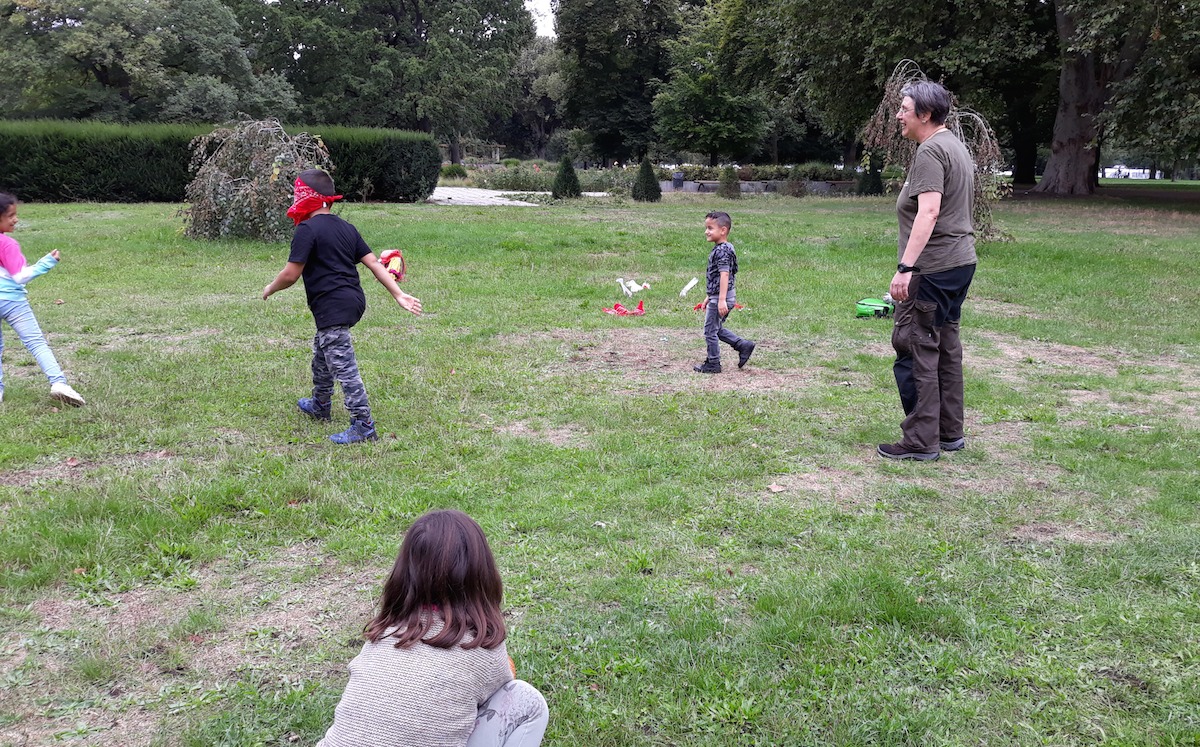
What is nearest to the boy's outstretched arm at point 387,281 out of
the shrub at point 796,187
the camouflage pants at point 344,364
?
the camouflage pants at point 344,364

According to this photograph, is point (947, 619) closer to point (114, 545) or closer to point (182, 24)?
point (114, 545)

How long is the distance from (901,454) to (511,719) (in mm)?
3494

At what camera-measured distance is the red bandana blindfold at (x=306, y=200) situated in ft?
16.7

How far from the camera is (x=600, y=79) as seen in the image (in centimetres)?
4775

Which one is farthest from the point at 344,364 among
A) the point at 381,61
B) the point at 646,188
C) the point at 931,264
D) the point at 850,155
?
the point at 381,61

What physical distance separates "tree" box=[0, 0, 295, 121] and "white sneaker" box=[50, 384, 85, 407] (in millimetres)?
31705

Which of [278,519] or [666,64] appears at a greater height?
[666,64]

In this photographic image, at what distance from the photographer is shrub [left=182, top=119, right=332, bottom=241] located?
46.2 ft

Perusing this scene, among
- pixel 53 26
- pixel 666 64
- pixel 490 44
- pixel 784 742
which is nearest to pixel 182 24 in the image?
pixel 53 26

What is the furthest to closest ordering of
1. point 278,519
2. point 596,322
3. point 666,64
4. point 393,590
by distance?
point 666,64
point 596,322
point 278,519
point 393,590

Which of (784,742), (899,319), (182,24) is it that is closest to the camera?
(784,742)

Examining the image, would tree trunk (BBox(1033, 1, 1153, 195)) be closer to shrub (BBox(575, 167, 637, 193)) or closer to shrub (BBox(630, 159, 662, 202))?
shrub (BBox(630, 159, 662, 202))

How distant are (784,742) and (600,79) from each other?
159 ft

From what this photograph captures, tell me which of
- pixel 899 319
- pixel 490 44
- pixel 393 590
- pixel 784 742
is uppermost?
pixel 490 44
